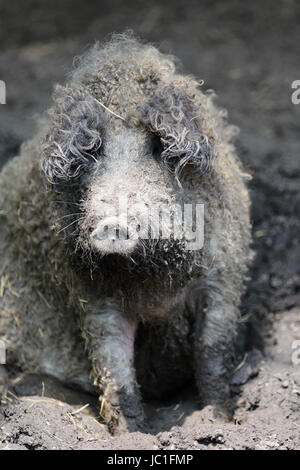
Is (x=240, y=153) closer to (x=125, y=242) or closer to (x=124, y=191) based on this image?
(x=124, y=191)

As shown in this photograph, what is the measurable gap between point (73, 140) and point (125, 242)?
28.2 inches

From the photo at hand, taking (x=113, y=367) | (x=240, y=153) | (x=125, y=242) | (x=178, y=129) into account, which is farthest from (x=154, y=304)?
(x=240, y=153)

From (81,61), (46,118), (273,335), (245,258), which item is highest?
(81,61)

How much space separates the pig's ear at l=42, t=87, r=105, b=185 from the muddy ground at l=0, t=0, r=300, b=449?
4.26 feet

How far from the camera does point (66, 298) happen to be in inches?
184

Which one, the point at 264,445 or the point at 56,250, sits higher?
the point at 56,250

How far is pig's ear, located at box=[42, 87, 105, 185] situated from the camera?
3762 millimetres

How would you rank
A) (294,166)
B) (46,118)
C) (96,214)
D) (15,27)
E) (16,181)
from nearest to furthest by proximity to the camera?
(96,214)
(46,118)
(16,181)
(294,166)
(15,27)

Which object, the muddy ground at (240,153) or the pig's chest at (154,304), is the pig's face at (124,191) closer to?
the pig's chest at (154,304)

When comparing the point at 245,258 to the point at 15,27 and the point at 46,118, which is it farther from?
the point at 15,27

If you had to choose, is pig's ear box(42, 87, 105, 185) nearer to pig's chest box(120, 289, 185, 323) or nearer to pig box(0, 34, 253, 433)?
pig box(0, 34, 253, 433)

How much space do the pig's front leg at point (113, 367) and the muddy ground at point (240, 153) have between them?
13 cm

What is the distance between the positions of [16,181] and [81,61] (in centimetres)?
109

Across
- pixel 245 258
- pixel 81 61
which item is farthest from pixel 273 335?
pixel 81 61
